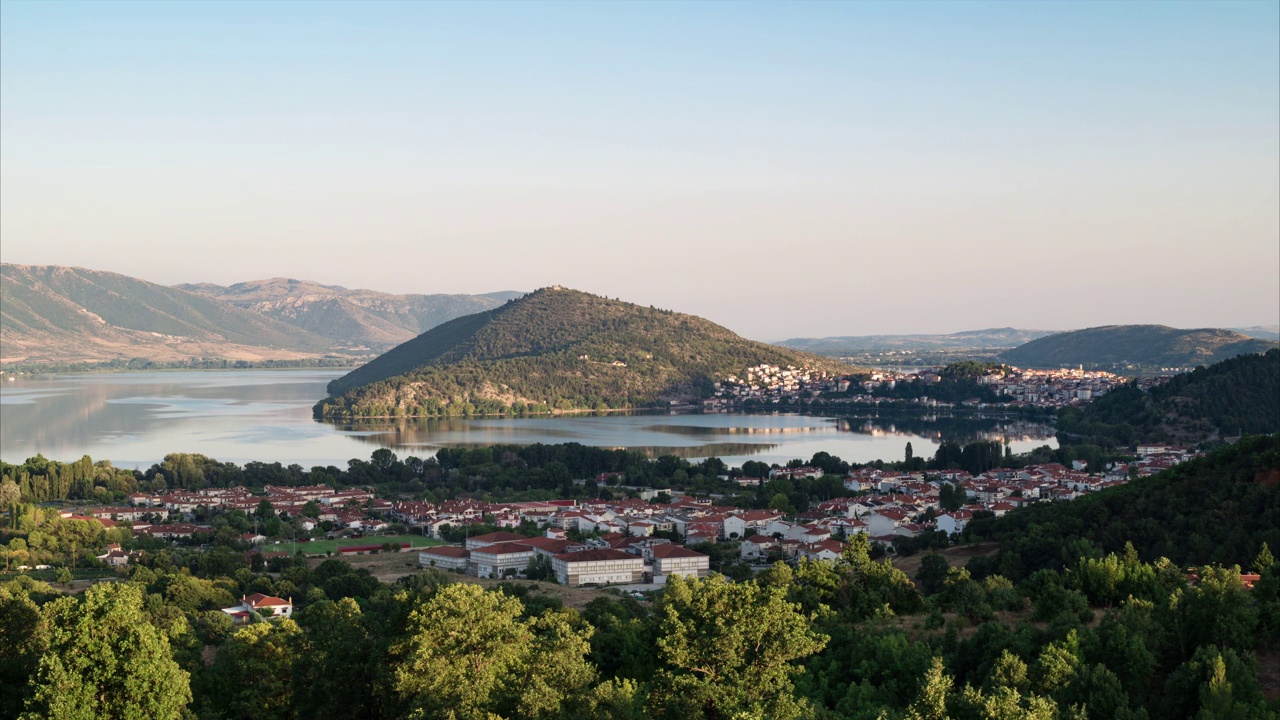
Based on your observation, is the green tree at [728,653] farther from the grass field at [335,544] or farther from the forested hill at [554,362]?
the forested hill at [554,362]

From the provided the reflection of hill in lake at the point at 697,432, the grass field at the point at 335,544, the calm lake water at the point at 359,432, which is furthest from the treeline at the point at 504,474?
the grass field at the point at 335,544

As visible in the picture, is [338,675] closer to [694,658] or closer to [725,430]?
[694,658]

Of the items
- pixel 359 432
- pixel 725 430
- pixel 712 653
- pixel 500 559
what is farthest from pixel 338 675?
pixel 725 430

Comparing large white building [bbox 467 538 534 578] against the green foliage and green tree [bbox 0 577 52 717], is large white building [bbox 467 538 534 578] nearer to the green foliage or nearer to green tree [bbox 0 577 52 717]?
green tree [bbox 0 577 52 717]

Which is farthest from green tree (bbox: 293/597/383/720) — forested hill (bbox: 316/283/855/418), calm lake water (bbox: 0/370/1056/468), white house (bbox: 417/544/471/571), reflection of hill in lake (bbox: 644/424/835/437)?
forested hill (bbox: 316/283/855/418)

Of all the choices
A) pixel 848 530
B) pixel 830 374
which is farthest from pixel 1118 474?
pixel 830 374
